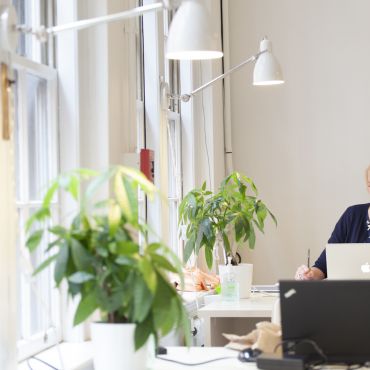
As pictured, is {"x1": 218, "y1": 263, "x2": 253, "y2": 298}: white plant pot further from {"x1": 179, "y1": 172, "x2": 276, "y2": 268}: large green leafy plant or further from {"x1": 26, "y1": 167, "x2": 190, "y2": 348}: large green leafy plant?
{"x1": 26, "y1": 167, "x2": 190, "y2": 348}: large green leafy plant

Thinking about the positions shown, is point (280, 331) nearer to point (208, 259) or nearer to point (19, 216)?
point (19, 216)

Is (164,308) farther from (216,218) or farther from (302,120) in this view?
(302,120)

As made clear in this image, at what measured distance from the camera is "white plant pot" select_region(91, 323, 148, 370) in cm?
268

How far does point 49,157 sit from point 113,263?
116 centimetres

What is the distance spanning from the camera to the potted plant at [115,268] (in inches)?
101

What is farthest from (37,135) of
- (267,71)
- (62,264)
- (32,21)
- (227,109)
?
(227,109)

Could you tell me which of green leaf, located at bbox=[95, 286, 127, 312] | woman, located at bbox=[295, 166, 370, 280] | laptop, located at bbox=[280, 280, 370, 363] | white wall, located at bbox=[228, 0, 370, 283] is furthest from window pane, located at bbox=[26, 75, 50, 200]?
white wall, located at bbox=[228, 0, 370, 283]

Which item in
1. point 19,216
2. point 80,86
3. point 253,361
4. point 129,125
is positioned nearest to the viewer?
point 253,361

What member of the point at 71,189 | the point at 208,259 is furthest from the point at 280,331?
the point at 208,259

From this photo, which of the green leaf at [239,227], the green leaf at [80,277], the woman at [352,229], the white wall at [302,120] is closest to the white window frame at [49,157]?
the green leaf at [80,277]

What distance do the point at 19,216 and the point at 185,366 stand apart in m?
0.91

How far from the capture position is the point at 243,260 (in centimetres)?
661

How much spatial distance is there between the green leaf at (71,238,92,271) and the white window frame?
733mm

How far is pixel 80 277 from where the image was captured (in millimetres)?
2564
